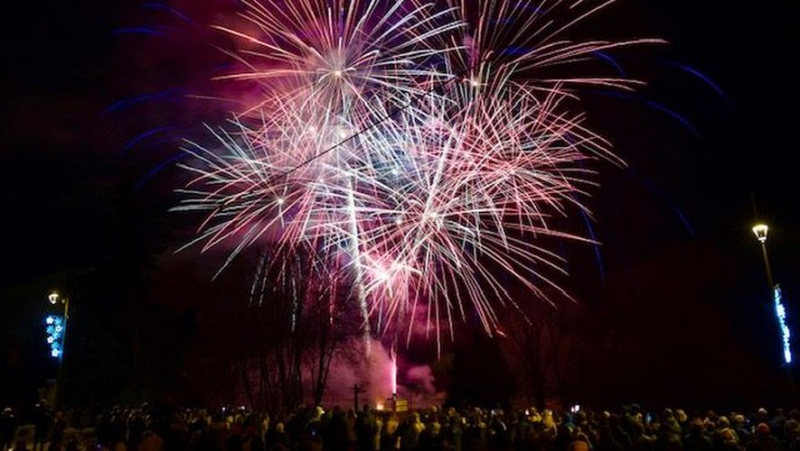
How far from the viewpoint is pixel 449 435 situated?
13.6 meters

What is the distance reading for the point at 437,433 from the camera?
12.8 metres

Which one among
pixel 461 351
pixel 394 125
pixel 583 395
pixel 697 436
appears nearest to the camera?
pixel 697 436

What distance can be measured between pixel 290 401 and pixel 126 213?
17701 mm

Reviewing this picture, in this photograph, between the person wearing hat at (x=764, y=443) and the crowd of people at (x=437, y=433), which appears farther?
the crowd of people at (x=437, y=433)

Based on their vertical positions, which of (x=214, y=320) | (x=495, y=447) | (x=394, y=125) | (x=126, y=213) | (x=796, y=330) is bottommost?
(x=495, y=447)

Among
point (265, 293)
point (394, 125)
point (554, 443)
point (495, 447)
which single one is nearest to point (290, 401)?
point (265, 293)

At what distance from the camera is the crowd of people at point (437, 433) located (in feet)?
35.6

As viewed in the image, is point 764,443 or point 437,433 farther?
point 437,433

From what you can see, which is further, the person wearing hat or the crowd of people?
the crowd of people

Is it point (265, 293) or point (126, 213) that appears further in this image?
point (126, 213)

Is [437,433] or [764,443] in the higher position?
[437,433]

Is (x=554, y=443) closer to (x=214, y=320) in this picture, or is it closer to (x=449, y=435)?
(x=449, y=435)

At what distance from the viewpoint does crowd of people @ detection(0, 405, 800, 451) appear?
10.8m

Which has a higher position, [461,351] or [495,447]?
[461,351]
